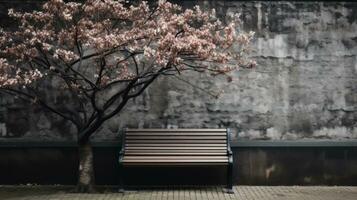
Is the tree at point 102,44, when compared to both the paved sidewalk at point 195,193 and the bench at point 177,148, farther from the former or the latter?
the bench at point 177,148

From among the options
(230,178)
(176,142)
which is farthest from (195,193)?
(176,142)

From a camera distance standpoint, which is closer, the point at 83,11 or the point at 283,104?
the point at 83,11

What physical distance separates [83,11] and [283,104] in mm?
4362

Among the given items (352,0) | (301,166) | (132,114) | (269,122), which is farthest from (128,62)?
(352,0)

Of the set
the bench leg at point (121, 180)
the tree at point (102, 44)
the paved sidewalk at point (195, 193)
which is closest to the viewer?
the tree at point (102, 44)

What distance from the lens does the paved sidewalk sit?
968 centimetres

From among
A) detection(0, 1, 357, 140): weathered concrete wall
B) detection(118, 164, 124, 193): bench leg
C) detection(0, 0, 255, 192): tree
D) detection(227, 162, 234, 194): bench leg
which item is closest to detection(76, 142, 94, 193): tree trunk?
detection(0, 0, 255, 192): tree

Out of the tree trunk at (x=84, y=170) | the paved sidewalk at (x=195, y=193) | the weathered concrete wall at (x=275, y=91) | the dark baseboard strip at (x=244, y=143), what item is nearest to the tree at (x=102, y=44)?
the tree trunk at (x=84, y=170)

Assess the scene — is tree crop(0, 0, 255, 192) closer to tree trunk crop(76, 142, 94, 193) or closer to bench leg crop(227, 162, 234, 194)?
tree trunk crop(76, 142, 94, 193)

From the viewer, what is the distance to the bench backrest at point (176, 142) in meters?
10.4

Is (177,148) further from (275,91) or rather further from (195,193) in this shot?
(275,91)

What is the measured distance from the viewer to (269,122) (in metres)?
10.9

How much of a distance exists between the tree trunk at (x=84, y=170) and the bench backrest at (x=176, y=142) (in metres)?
0.74

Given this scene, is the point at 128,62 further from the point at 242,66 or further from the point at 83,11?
the point at 242,66
